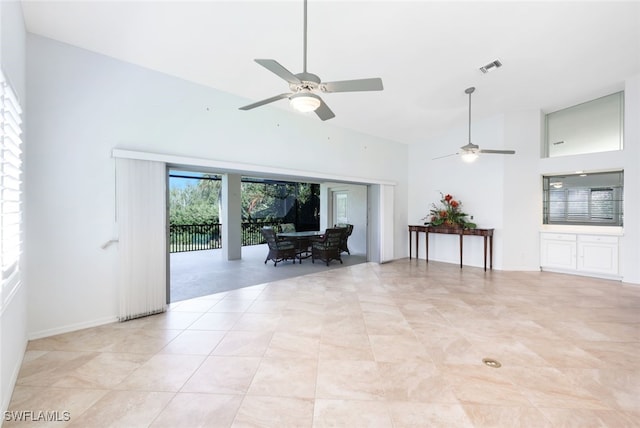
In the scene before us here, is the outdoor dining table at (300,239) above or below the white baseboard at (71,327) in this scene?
above

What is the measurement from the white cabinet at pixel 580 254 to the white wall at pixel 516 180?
13 cm

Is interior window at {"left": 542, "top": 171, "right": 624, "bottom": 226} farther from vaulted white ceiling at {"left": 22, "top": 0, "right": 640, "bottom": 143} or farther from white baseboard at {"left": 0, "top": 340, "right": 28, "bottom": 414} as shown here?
white baseboard at {"left": 0, "top": 340, "right": 28, "bottom": 414}

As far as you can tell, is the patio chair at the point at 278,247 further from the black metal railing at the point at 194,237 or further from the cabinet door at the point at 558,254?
the cabinet door at the point at 558,254

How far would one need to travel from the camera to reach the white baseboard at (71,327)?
2890mm

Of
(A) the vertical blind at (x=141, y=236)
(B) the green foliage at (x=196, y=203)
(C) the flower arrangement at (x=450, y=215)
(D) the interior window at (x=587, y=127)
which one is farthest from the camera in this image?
(B) the green foliage at (x=196, y=203)

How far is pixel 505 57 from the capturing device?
372cm

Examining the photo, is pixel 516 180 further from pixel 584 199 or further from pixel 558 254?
pixel 558 254

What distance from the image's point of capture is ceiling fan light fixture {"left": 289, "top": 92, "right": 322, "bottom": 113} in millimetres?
2342

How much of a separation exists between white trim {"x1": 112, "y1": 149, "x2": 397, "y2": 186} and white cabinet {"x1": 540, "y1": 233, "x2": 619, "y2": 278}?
4.13m

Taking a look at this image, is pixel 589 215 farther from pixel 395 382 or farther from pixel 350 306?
pixel 395 382

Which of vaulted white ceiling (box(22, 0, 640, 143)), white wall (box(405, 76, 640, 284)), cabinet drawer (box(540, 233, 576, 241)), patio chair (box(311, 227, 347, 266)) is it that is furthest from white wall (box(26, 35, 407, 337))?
cabinet drawer (box(540, 233, 576, 241))

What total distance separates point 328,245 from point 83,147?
16.0 feet

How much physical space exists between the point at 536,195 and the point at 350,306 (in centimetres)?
513

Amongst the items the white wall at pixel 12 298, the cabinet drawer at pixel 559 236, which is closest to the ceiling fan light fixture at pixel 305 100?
the white wall at pixel 12 298
